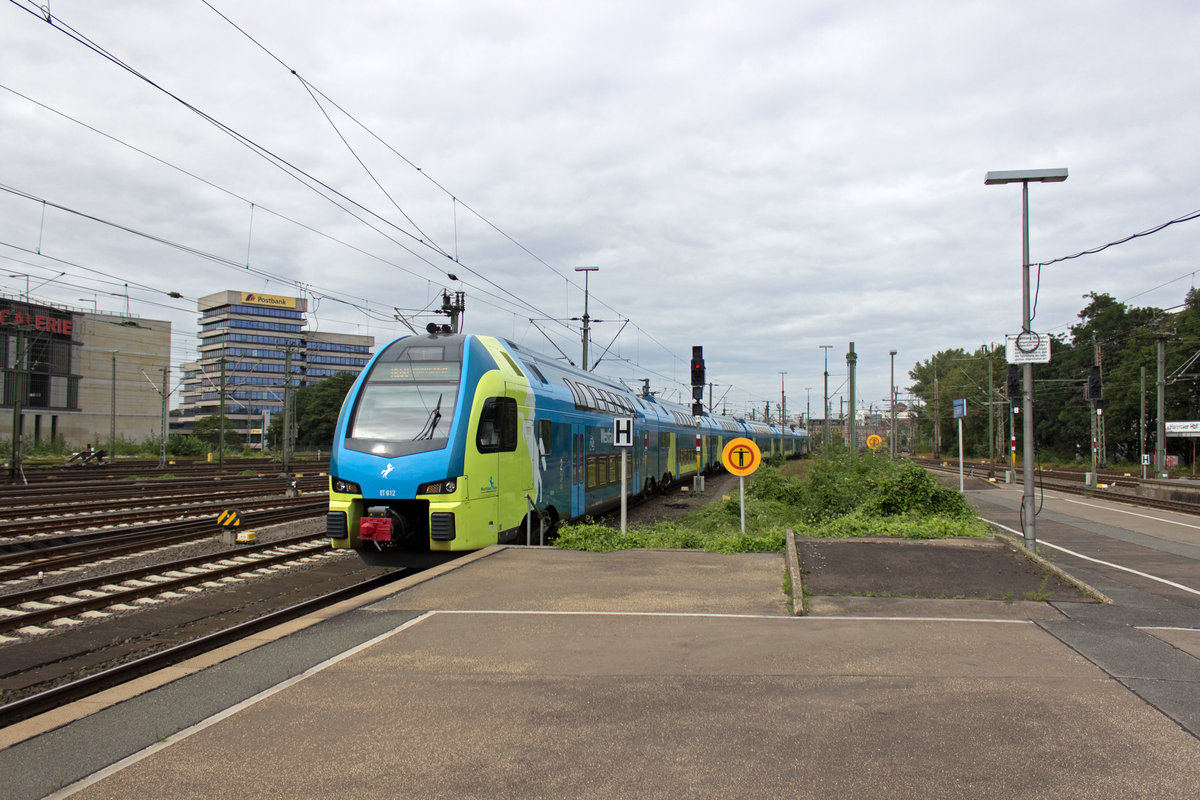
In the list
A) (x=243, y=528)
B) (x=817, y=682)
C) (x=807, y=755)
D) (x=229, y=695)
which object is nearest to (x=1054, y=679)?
(x=817, y=682)

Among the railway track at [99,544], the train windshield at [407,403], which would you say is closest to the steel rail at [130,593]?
the railway track at [99,544]

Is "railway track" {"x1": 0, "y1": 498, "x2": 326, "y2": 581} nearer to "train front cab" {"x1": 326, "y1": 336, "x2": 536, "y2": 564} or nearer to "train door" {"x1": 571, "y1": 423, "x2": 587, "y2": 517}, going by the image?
"train front cab" {"x1": 326, "y1": 336, "x2": 536, "y2": 564}

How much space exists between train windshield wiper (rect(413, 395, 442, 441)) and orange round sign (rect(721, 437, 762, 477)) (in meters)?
Answer: 4.65

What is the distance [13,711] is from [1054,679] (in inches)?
288

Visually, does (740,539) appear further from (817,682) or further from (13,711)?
(13,711)

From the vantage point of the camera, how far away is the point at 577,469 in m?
15.3

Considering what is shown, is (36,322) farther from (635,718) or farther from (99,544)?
(635,718)

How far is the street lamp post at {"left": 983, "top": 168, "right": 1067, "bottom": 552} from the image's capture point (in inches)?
476

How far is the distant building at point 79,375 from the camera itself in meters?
68.0

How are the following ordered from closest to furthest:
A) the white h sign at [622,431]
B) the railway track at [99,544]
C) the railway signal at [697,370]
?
the railway track at [99,544] < the white h sign at [622,431] < the railway signal at [697,370]

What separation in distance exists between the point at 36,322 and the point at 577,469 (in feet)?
230

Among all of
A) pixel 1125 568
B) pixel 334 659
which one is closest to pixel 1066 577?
pixel 1125 568

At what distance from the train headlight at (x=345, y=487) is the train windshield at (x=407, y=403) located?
1.50 ft

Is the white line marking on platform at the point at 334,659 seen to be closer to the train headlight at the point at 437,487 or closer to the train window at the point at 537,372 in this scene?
the train headlight at the point at 437,487
